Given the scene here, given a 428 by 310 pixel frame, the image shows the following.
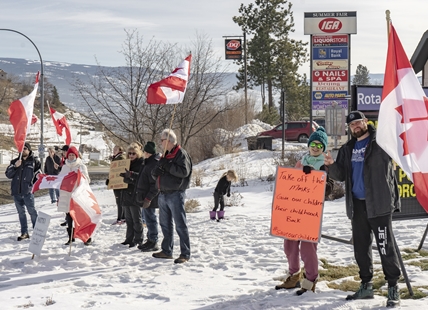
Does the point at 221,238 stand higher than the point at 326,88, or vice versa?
the point at 326,88

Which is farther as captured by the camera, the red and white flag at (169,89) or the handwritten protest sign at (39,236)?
the red and white flag at (169,89)

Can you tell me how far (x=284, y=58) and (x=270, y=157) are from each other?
1252 inches

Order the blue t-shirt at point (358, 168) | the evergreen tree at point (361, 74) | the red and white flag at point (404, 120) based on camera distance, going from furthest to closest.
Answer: the evergreen tree at point (361, 74) < the blue t-shirt at point (358, 168) < the red and white flag at point (404, 120)

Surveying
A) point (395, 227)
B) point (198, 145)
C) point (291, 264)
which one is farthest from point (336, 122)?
point (198, 145)

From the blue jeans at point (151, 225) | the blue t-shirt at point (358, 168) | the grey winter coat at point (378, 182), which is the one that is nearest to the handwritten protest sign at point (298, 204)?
the blue t-shirt at point (358, 168)

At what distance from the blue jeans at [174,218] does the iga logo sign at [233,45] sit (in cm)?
4138

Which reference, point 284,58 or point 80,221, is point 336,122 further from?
point 284,58

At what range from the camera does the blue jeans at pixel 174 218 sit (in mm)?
8867

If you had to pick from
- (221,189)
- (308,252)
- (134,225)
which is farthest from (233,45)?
(308,252)

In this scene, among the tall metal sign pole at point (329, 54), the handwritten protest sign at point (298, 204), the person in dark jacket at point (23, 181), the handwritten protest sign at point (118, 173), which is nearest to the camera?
the handwritten protest sign at point (298, 204)

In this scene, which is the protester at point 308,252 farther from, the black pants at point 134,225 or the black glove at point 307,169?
the black pants at point 134,225

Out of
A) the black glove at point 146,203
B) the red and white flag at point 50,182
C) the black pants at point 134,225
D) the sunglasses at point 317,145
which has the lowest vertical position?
the black pants at point 134,225

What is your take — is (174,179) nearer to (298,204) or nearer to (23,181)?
(298,204)

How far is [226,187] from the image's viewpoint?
1384 centimetres
